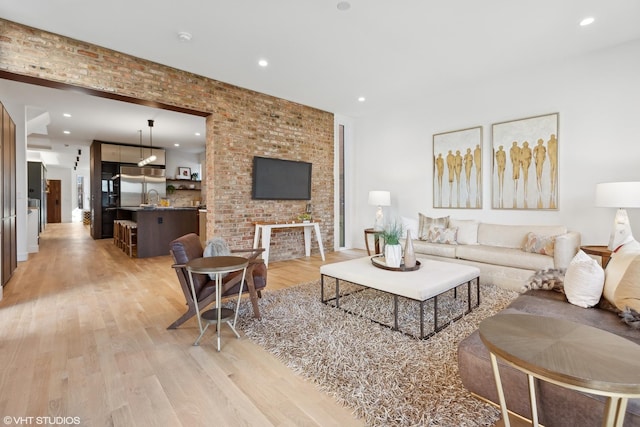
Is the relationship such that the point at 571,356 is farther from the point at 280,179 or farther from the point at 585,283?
the point at 280,179

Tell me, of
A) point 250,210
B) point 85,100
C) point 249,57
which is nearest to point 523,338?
point 249,57

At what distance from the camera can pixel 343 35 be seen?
334 cm

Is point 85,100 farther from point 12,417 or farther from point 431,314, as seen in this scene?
point 431,314

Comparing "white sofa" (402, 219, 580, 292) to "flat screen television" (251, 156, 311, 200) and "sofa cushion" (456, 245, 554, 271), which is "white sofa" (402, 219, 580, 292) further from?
"flat screen television" (251, 156, 311, 200)

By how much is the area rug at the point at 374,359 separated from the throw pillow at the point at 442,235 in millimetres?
1369

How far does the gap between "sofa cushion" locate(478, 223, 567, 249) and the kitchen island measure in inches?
220

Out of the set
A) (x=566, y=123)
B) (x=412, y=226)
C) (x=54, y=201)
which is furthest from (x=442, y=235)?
(x=54, y=201)

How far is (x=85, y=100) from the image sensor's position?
5129 mm

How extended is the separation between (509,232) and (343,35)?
3.33 metres

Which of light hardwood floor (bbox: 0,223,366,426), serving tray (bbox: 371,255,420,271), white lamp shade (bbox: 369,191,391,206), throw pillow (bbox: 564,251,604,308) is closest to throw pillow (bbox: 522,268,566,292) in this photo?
throw pillow (bbox: 564,251,604,308)

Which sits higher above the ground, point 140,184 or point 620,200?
point 140,184

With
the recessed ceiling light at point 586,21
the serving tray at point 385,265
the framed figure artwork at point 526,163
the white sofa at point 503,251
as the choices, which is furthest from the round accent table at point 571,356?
the framed figure artwork at point 526,163

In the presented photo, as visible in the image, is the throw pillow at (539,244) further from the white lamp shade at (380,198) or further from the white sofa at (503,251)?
the white lamp shade at (380,198)

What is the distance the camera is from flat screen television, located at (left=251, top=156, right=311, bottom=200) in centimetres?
513
